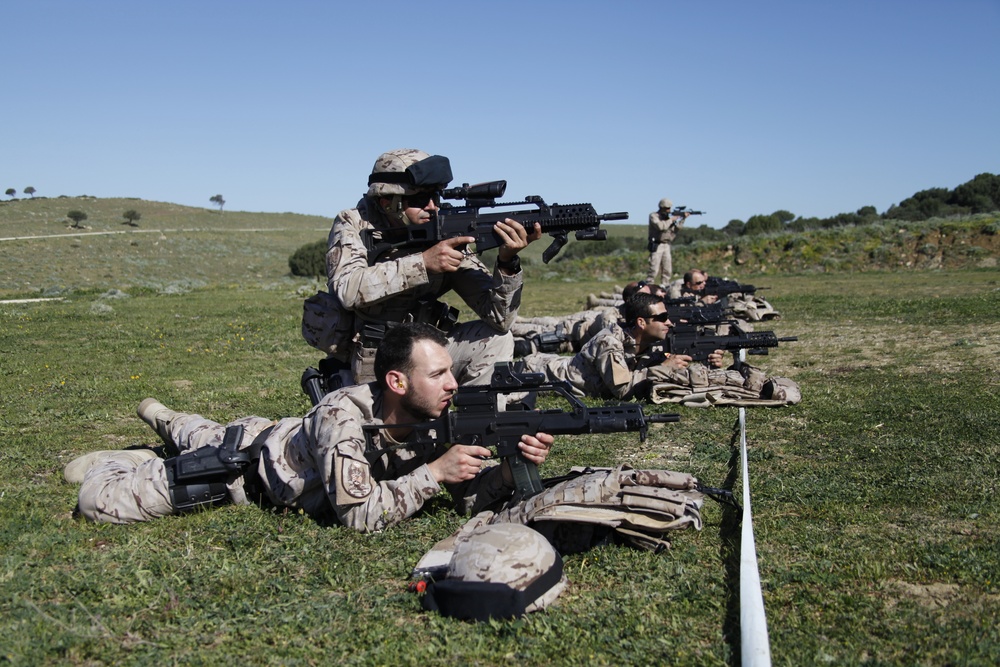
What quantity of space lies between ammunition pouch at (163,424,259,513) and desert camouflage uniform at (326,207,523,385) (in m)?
1.35

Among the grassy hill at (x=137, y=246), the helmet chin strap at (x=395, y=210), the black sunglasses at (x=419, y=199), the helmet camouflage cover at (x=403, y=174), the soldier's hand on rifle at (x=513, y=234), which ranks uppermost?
the helmet camouflage cover at (x=403, y=174)

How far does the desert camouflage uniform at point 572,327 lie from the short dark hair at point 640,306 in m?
2.39

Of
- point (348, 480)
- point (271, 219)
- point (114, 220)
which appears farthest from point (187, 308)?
point (271, 219)

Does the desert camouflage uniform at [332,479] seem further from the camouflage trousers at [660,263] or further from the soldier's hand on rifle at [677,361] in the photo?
the camouflage trousers at [660,263]

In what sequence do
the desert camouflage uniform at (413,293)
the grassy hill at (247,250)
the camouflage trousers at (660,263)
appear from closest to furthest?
the desert camouflage uniform at (413,293)
the camouflage trousers at (660,263)
the grassy hill at (247,250)

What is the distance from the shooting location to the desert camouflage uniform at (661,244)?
21.9 meters

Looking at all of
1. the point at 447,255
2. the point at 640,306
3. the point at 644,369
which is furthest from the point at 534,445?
the point at 640,306

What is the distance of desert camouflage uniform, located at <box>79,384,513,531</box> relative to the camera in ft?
16.1

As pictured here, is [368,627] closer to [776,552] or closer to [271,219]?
[776,552]

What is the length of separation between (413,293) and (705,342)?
14.4ft

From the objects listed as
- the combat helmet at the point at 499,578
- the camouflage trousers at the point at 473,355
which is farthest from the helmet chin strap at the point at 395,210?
the combat helmet at the point at 499,578

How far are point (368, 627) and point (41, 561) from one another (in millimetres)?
2059

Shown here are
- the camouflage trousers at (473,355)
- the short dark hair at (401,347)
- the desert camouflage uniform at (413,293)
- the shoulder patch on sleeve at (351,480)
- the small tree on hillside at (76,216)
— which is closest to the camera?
the shoulder patch on sleeve at (351,480)

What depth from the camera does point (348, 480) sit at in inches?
192
